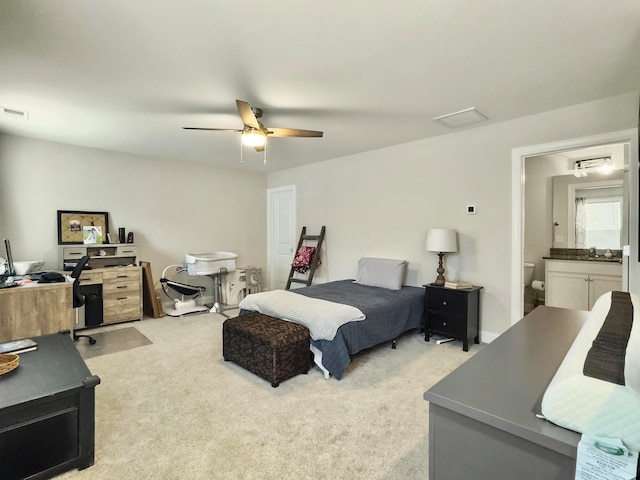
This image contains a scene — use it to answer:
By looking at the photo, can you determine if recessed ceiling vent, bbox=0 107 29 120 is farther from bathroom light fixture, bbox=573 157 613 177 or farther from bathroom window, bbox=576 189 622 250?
bathroom window, bbox=576 189 622 250

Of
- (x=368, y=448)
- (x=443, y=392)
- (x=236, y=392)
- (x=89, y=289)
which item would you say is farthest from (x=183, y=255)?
(x=443, y=392)

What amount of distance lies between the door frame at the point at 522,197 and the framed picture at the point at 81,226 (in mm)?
5270

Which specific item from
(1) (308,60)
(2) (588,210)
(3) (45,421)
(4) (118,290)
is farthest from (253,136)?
(2) (588,210)

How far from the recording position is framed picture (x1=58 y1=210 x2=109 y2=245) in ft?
14.5

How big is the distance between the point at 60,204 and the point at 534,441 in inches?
216

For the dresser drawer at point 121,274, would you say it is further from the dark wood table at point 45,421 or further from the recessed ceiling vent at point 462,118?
the recessed ceiling vent at point 462,118

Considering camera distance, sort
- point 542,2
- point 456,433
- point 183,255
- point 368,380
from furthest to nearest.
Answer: point 183,255, point 368,380, point 542,2, point 456,433

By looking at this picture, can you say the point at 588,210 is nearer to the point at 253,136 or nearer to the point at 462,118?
the point at 462,118

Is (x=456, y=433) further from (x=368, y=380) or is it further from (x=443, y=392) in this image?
(x=368, y=380)

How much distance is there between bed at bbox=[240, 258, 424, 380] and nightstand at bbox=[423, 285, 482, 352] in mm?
139

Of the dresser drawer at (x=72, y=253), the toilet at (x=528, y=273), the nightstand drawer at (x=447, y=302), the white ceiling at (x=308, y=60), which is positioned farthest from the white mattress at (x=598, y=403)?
the dresser drawer at (x=72, y=253)

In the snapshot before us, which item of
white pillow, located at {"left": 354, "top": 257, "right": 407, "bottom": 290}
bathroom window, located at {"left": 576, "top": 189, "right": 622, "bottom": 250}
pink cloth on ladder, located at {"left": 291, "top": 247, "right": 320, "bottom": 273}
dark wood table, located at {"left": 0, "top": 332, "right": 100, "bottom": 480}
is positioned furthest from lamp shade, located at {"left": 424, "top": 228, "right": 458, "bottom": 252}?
dark wood table, located at {"left": 0, "top": 332, "right": 100, "bottom": 480}

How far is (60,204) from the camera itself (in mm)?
4426

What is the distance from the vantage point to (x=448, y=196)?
4016 mm
